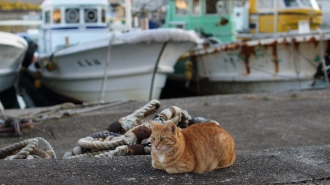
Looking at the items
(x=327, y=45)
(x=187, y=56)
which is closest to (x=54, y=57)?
(x=187, y=56)

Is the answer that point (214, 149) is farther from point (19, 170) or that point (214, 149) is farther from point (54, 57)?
point (54, 57)

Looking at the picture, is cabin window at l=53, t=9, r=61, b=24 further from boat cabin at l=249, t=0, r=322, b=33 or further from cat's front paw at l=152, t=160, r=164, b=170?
cat's front paw at l=152, t=160, r=164, b=170

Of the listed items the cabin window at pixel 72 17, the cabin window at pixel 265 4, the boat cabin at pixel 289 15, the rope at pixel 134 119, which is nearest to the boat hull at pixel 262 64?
the boat cabin at pixel 289 15

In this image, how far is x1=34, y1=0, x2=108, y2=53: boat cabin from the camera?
13773 millimetres

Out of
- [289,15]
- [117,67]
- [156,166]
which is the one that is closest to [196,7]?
[289,15]

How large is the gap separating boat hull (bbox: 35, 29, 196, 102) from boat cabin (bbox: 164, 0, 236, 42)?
3.29 meters

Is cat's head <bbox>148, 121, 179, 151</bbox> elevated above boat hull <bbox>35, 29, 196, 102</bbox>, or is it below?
above

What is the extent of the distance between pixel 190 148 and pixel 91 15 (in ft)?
37.9

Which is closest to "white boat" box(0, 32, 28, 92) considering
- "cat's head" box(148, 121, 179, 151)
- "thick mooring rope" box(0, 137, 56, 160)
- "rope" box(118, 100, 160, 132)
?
"rope" box(118, 100, 160, 132)

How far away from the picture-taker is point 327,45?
1156cm

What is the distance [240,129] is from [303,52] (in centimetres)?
588

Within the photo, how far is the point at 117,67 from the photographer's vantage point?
11555 mm

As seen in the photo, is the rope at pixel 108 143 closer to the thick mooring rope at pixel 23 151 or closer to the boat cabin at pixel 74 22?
the thick mooring rope at pixel 23 151

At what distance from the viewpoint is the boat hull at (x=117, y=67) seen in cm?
1116
